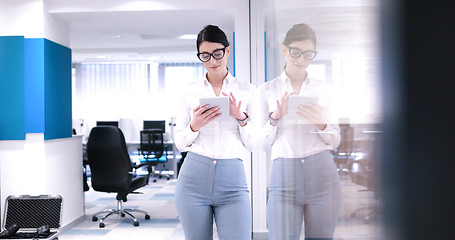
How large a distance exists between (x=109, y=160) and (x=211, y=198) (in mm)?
2614

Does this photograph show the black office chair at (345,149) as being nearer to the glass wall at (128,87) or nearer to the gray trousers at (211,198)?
the gray trousers at (211,198)

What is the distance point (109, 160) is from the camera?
3715 millimetres

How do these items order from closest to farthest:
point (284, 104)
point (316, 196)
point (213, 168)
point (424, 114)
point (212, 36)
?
point (424, 114) < point (316, 196) < point (284, 104) < point (213, 168) < point (212, 36)

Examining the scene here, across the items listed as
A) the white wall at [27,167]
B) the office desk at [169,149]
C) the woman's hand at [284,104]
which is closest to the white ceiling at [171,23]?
the woman's hand at [284,104]

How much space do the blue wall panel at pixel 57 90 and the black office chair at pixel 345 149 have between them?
11.4 ft

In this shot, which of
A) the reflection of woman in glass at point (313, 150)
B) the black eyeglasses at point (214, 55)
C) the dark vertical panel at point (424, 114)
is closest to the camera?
the dark vertical panel at point (424, 114)

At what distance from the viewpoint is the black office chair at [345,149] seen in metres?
0.20

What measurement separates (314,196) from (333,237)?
0.10 m

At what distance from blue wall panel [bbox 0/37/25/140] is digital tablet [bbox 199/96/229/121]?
254cm

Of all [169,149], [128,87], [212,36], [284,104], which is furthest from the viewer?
[128,87]

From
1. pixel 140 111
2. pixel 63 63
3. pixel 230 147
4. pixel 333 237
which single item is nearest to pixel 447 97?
pixel 333 237

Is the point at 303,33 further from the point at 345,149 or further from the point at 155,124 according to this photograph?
the point at 155,124

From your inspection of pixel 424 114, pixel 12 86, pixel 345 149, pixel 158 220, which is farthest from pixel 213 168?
pixel 158 220

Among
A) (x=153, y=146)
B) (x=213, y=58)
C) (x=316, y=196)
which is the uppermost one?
(x=213, y=58)
